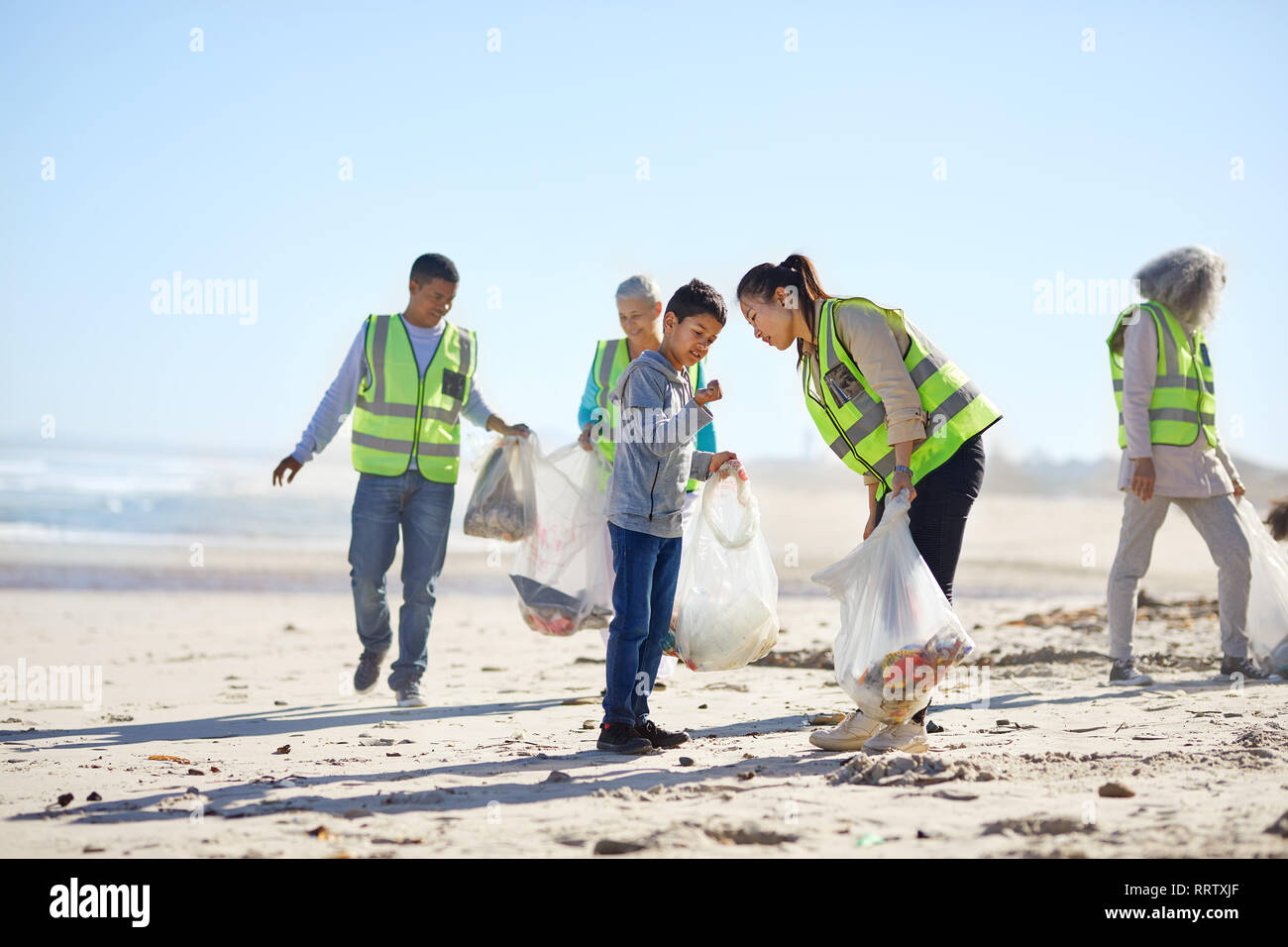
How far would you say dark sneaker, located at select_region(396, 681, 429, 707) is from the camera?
514cm

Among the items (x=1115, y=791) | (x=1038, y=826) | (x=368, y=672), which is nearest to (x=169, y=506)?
(x=368, y=672)

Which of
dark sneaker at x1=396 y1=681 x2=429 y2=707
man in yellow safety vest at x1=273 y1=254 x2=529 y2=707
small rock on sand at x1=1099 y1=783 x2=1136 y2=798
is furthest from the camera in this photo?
man in yellow safety vest at x1=273 y1=254 x2=529 y2=707

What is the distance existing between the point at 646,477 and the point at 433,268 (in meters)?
1.95

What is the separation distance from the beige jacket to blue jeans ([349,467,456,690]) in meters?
2.39

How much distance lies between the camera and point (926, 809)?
2873 mm

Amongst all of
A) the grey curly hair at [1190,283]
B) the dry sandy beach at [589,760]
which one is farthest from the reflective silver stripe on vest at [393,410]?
the grey curly hair at [1190,283]

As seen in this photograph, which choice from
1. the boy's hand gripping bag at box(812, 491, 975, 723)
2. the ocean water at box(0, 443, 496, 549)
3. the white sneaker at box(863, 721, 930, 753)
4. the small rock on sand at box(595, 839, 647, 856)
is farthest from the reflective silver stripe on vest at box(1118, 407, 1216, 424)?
the ocean water at box(0, 443, 496, 549)

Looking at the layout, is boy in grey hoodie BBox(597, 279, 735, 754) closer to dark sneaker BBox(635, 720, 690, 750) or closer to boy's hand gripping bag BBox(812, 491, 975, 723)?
dark sneaker BBox(635, 720, 690, 750)

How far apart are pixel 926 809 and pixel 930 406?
4.67 feet

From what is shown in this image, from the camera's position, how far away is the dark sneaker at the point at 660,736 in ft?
13.0

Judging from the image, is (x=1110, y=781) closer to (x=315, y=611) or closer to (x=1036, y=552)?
(x=315, y=611)

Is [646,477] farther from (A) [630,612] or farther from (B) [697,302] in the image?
(B) [697,302]

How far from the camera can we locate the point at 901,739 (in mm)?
3752
